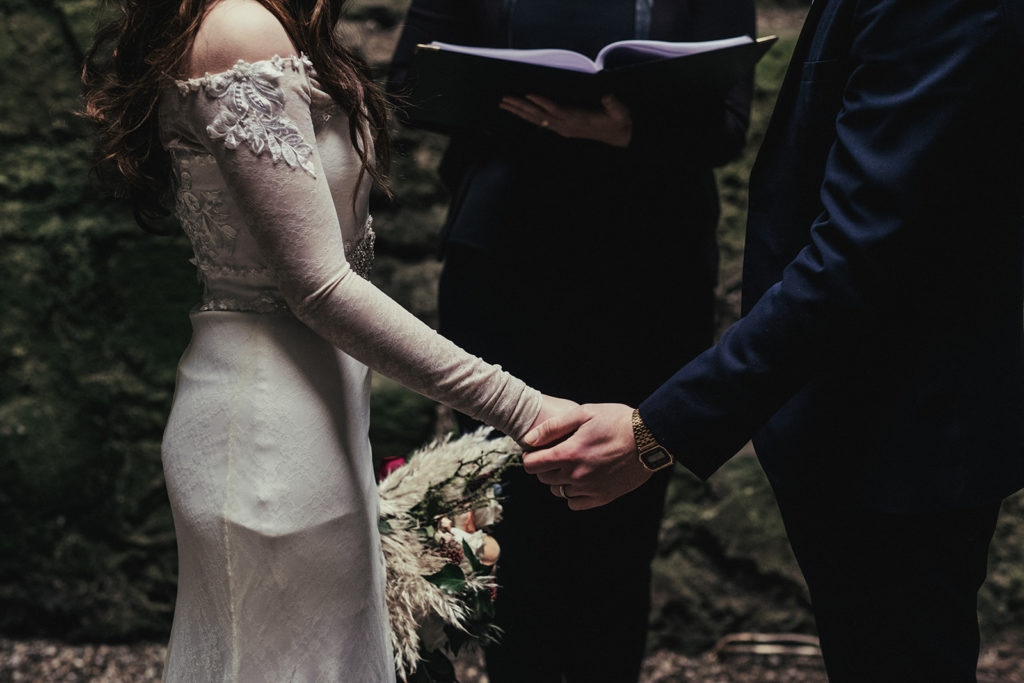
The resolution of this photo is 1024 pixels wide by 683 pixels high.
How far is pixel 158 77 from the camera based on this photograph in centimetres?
111

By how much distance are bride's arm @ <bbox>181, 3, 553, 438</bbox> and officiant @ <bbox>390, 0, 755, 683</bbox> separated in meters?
0.52

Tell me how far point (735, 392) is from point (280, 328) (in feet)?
1.90

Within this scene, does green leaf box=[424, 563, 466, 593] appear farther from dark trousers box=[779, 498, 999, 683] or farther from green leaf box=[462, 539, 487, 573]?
dark trousers box=[779, 498, 999, 683]

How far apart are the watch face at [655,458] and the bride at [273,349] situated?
177 mm

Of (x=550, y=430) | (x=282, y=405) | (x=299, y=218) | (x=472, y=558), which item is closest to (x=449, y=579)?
(x=472, y=558)

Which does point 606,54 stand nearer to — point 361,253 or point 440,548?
point 361,253

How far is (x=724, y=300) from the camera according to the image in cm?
262

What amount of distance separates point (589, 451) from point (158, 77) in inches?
28.2

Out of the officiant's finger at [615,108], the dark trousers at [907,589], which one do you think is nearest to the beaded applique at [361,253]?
the officiant's finger at [615,108]

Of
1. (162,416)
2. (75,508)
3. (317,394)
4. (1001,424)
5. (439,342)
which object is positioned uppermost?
(1001,424)

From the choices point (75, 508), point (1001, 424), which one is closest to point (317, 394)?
point (1001, 424)

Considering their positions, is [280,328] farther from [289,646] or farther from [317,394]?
[289,646]

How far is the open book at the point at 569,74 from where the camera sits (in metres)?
1.42

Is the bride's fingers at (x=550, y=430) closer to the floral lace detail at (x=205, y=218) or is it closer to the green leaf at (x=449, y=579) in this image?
the green leaf at (x=449, y=579)
